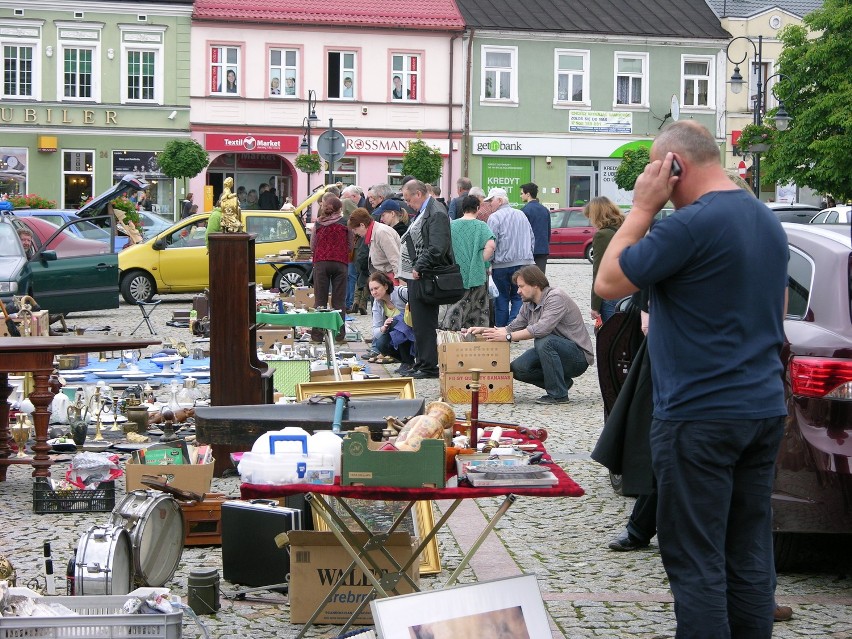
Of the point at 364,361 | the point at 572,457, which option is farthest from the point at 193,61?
the point at 572,457

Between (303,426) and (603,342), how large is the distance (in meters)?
1.88

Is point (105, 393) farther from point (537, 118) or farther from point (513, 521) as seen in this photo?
point (537, 118)

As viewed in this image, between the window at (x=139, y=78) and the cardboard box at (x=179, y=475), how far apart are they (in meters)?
36.3

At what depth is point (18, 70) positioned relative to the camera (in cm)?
4106

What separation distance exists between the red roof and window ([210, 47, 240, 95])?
1088 mm

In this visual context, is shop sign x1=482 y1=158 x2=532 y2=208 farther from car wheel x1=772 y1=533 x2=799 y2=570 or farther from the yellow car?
car wheel x1=772 y1=533 x2=799 y2=570

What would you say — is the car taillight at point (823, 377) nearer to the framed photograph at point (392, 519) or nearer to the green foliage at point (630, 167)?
the framed photograph at point (392, 519)

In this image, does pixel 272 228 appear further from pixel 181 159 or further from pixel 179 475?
pixel 181 159

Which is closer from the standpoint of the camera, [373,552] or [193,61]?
[373,552]

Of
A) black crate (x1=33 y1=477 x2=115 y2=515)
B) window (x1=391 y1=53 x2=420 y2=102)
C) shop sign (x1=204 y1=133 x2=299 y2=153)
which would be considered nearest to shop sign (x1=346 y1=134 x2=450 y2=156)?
window (x1=391 y1=53 x2=420 y2=102)

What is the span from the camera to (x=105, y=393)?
11.9 metres

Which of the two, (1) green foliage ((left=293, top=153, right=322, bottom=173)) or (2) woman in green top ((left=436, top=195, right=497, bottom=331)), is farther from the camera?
(1) green foliage ((left=293, top=153, right=322, bottom=173))

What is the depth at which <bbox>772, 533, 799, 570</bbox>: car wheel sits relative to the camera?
248 inches

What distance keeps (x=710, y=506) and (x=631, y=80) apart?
140 feet
